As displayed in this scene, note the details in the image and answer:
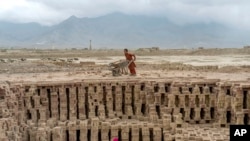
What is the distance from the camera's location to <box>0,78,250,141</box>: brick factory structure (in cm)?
1497

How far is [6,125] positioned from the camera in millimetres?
13242

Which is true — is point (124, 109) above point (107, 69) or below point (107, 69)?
Result: below

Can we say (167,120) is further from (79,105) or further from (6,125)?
(6,125)

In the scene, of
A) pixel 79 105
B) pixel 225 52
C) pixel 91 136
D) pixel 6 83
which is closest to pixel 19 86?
pixel 6 83

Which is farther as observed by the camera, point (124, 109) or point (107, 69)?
point (107, 69)

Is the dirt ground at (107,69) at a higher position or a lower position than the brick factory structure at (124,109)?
higher

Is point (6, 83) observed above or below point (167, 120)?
above

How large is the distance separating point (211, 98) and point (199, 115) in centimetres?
84

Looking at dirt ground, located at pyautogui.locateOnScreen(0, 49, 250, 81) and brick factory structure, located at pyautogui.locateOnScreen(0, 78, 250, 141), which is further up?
dirt ground, located at pyautogui.locateOnScreen(0, 49, 250, 81)

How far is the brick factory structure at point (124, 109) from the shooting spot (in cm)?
1497

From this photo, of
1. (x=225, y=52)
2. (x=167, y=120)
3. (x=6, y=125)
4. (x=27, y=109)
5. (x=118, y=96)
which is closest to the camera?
(x=6, y=125)

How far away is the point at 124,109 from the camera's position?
17.8 metres

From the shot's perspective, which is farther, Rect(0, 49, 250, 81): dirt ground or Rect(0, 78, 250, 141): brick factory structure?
Rect(0, 49, 250, 81): dirt ground

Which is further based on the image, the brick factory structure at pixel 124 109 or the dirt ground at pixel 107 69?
the dirt ground at pixel 107 69
